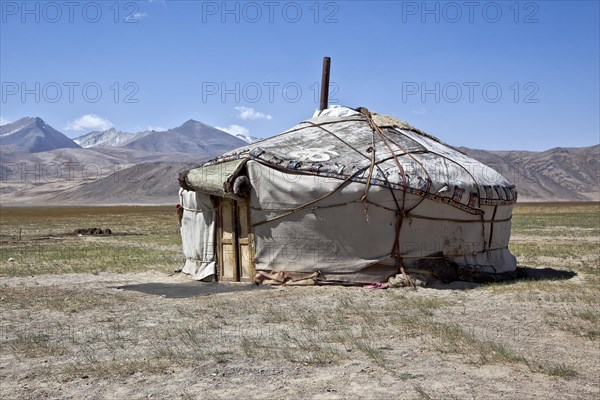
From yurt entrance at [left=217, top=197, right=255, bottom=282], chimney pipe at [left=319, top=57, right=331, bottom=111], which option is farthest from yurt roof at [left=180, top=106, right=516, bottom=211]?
chimney pipe at [left=319, top=57, right=331, bottom=111]

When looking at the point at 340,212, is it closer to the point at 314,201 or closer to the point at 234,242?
the point at 314,201

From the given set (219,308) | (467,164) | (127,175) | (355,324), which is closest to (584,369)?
(355,324)

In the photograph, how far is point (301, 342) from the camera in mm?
6270

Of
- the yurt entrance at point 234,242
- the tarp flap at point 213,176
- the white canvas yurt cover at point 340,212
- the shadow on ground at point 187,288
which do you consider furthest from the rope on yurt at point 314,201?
the shadow on ground at point 187,288

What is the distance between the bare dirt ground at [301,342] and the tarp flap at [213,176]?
4.83 ft

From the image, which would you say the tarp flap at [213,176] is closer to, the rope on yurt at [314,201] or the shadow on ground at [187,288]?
the rope on yurt at [314,201]

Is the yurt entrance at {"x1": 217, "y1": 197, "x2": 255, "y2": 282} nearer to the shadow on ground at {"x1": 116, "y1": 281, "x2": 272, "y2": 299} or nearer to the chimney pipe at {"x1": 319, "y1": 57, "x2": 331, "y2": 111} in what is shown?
the shadow on ground at {"x1": 116, "y1": 281, "x2": 272, "y2": 299}

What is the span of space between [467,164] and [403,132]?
120 cm

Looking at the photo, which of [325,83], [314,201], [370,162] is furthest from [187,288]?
[325,83]

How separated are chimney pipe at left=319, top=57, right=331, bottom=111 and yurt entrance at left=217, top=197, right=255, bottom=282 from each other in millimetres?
3631

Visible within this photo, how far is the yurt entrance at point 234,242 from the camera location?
1060 centimetres

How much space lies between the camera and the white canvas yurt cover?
10016 mm

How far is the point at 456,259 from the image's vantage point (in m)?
10.8

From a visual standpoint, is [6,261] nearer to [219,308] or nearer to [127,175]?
[219,308]
